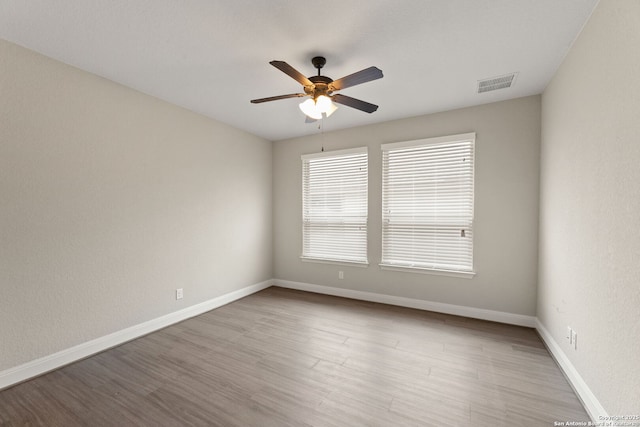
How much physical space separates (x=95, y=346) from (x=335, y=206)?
3.35 meters

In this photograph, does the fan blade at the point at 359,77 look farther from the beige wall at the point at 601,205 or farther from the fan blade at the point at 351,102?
the beige wall at the point at 601,205

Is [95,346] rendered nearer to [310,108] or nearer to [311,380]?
[311,380]

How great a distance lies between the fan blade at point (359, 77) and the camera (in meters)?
1.87

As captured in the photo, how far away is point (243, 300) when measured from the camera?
4.08 metres

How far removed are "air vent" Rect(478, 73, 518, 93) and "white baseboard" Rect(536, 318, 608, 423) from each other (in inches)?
102

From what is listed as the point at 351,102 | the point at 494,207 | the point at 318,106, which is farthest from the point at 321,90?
the point at 494,207

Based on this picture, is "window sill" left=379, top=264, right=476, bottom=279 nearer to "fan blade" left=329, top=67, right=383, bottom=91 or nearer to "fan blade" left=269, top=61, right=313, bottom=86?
"fan blade" left=329, top=67, right=383, bottom=91

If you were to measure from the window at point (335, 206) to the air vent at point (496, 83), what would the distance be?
1665mm

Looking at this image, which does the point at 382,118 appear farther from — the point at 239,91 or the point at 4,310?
the point at 4,310

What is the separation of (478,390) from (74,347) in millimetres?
3500

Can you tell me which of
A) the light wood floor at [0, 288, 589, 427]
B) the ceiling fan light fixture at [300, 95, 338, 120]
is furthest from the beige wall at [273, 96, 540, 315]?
the ceiling fan light fixture at [300, 95, 338, 120]

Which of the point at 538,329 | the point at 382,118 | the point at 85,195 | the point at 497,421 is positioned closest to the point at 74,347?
the point at 85,195

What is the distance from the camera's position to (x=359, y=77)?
196 centimetres

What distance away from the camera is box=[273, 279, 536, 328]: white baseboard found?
10.3ft
